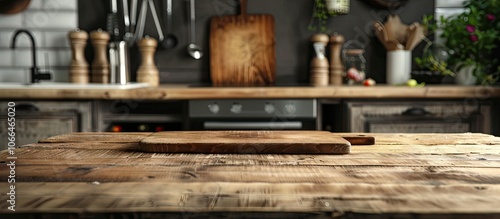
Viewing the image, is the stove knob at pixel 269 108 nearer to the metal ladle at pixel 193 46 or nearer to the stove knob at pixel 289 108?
the stove knob at pixel 289 108

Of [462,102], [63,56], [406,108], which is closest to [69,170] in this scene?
[406,108]

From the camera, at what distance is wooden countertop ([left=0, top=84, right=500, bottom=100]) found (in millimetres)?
2480

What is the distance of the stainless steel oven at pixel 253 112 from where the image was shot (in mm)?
2520

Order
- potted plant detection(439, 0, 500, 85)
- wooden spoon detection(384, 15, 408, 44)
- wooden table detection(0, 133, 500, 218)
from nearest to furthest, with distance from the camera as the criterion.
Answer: wooden table detection(0, 133, 500, 218) → potted plant detection(439, 0, 500, 85) → wooden spoon detection(384, 15, 408, 44)

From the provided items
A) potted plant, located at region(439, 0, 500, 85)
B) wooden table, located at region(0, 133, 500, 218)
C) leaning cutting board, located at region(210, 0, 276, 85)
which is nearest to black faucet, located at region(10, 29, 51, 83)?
leaning cutting board, located at region(210, 0, 276, 85)

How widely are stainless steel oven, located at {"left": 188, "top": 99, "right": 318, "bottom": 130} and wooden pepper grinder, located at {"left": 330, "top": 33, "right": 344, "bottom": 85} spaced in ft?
1.84

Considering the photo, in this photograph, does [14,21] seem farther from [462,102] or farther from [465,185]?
[465,185]

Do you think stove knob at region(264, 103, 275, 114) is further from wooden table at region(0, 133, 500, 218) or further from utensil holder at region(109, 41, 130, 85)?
wooden table at region(0, 133, 500, 218)

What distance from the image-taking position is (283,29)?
3176mm

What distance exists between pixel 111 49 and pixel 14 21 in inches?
27.7

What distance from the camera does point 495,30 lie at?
2791 mm

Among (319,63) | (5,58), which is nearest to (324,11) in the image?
(319,63)

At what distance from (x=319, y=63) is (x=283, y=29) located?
1.26 ft

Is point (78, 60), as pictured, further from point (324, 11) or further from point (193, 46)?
point (324, 11)
